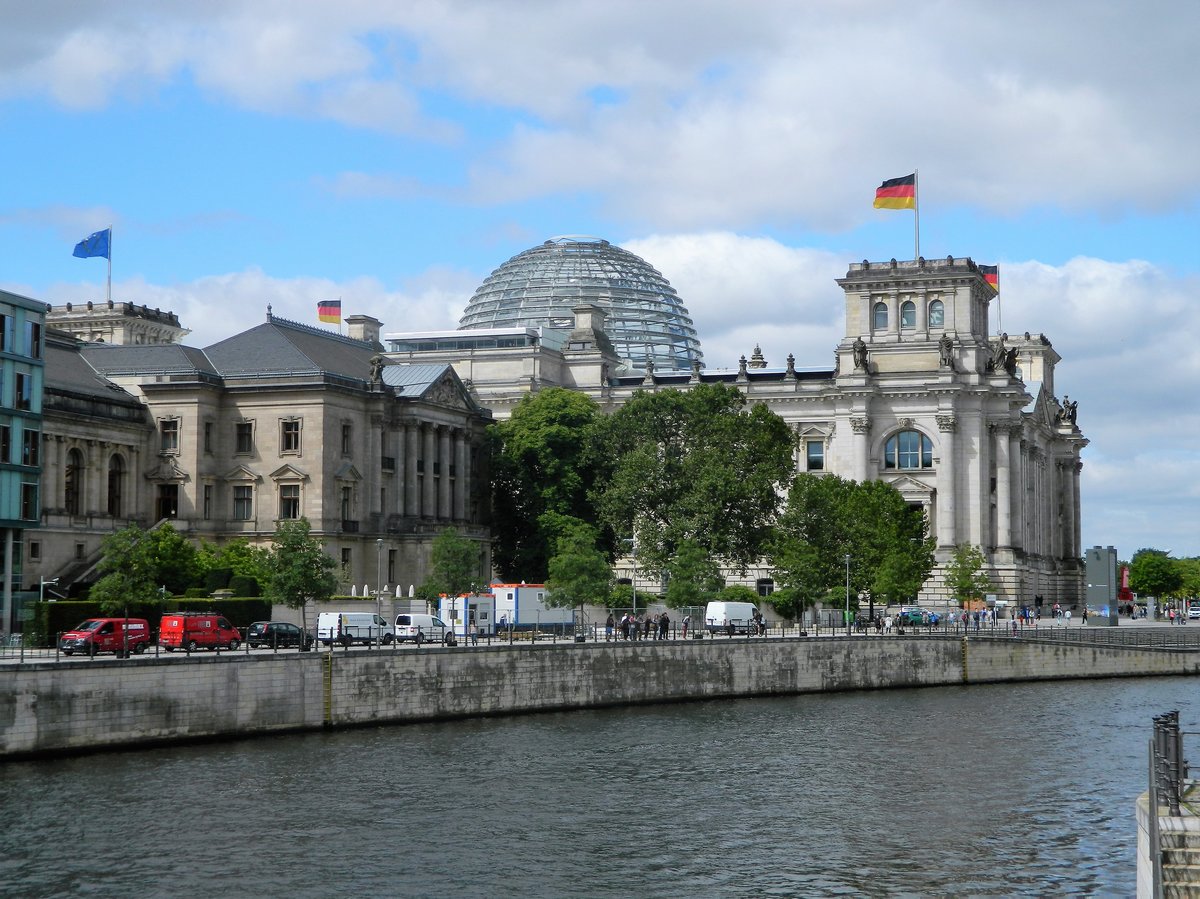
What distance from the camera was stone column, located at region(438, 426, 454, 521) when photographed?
129250mm

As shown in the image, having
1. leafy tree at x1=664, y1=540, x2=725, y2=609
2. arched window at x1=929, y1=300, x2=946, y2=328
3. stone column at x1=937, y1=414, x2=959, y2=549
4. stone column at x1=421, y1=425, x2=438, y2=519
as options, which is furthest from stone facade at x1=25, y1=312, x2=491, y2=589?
arched window at x1=929, y1=300, x2=946, y2=328

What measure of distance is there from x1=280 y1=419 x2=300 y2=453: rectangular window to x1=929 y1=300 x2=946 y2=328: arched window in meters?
66.8

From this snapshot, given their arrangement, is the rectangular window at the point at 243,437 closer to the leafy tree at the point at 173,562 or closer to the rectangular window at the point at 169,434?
the rectangular window at the point at 169,434

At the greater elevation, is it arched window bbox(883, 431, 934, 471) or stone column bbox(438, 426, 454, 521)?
arched window bbox(883, 431, 934, 471)

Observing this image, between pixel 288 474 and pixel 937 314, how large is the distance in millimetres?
68404

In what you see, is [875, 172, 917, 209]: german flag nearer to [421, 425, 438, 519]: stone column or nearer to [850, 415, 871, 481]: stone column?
[850, 415, 871, 481]: stone column

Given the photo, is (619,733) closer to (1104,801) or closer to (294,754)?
(294,754)

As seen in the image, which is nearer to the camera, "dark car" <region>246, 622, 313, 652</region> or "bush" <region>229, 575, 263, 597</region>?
"dark car" <region>246, 622, 313, 652</region>

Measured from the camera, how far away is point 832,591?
119250 millimetres

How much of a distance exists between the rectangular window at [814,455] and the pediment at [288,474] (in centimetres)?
5871

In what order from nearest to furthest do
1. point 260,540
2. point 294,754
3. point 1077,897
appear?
1. point 1077,897
2. point 294,754
3. point 260,540

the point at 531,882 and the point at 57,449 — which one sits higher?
the point at 57,449

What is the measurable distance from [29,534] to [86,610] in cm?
2422

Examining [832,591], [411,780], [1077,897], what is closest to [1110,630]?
[832,591]
